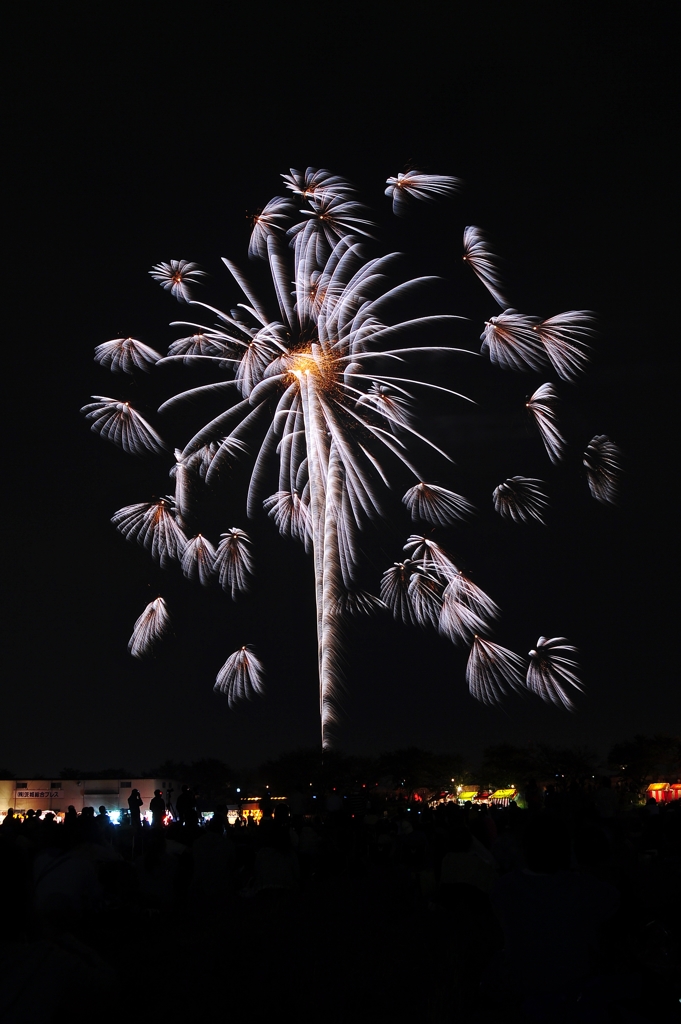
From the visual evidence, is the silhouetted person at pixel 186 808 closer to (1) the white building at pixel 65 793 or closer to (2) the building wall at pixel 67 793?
(1) the white building at pixel 65 793

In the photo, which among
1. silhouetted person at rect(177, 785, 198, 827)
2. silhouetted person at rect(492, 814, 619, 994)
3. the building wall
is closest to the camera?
silhouetted person at rect(492, 814, 619, 994)

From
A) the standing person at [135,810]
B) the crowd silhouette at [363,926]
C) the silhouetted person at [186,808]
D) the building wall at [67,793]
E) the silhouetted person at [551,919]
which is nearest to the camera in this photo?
the crowd silhouette at [363,926]

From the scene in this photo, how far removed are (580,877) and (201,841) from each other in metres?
7.36

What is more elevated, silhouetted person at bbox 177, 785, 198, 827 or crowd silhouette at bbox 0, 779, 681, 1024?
silhouetted person at bbox 177, 785, 198, 827

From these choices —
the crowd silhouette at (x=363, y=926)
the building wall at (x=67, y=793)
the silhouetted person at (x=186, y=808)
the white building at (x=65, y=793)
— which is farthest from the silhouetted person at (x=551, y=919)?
the building wall at (x=67, y=793)

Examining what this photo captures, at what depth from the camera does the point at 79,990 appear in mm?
4355

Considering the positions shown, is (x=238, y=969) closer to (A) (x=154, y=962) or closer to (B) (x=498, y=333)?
(A) (x=154, y=962)

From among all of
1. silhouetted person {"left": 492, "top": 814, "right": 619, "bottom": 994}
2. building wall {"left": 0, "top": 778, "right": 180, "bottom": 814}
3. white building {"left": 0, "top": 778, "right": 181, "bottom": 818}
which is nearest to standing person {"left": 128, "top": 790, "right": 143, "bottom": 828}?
silhouetted person {"left": 492, "top": 814, "right": 619, "bottom": 994}

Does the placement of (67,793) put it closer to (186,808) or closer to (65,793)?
(65,793)

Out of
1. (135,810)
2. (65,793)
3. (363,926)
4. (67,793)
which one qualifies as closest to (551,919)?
(363,926)

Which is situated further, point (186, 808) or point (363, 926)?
point (186, 808)

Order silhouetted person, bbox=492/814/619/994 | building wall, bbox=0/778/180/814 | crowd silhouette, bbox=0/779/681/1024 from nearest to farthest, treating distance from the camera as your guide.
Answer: crowd silhouette, bbox=0/779/681/1024 → silhouetted person, bbox=492/814/619/994 → building wall, bbox=0/778/180/814

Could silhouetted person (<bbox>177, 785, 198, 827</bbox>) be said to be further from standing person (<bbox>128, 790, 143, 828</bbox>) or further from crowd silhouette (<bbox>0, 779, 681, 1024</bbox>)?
crowd silhouette (<bbox>0, 779, 681, 1024</bbox>)

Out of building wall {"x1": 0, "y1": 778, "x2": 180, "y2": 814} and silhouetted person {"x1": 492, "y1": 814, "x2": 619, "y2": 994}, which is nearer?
silhouetted person {"x1": 492, "y1": 814, "x2": 619, "y2": 994}
